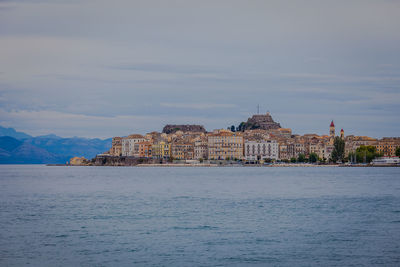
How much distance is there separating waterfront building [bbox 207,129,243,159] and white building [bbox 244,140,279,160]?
2117mm

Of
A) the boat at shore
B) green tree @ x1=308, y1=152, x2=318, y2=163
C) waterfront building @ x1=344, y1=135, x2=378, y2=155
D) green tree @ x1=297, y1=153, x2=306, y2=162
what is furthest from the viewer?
waterfront building @ x1=344, y1=135, x2=378, y2=155

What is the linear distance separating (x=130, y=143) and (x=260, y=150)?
1305 inches

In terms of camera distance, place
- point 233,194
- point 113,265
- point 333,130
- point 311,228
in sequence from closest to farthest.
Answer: point 113,265
point 311,228
point 233,194
point 333,130

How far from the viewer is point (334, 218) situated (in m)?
25.9

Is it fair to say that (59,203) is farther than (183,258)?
Yes

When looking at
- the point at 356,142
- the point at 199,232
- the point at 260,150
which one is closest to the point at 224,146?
the point at 260,150

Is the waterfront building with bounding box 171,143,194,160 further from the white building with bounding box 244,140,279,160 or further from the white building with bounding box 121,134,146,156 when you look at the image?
the white building with bounding box 121,134,146,156

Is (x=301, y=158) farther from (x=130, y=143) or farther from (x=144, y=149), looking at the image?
(x=130, y=143)

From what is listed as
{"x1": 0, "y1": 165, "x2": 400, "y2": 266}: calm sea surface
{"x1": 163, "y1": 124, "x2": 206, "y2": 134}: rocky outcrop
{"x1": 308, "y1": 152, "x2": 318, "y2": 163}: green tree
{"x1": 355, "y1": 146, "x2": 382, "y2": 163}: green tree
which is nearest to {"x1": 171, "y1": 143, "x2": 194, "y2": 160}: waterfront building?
{"x1": 308, "y1": 152, "x2": 318, "y2": 163}: green tree

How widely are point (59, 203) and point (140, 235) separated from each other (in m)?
12.9

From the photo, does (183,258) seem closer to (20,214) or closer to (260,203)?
(20,214)

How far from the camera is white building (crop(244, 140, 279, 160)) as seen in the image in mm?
149000

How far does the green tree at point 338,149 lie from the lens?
126 m

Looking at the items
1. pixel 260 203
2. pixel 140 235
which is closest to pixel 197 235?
pixel 140 235
